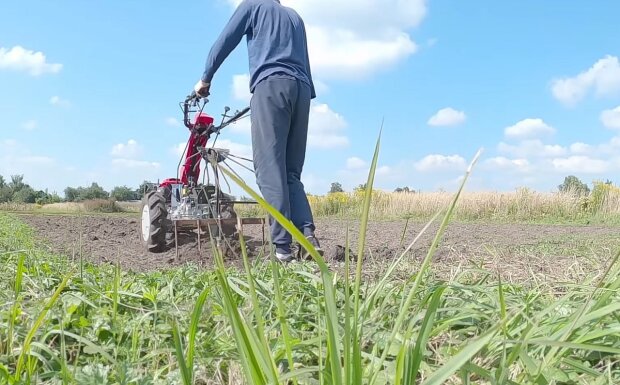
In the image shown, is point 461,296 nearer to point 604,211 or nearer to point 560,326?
point 560,326

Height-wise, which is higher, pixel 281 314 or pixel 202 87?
pixel 202 87

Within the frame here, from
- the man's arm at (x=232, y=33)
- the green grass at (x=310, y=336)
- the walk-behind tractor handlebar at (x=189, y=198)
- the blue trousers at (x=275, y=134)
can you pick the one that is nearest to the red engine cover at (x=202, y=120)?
the walk-behind tractor handlebar at (x=189, y=198)

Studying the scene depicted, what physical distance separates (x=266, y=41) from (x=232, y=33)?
0.98 ft

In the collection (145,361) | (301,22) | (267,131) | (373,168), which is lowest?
(145,361)

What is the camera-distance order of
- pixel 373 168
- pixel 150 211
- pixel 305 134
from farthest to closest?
pixel 150 211, pixel 305 134, pixel 373 168

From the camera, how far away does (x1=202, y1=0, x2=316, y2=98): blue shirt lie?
3.98m

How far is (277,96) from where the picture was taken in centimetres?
391

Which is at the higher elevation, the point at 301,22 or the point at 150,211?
the point at 301,22

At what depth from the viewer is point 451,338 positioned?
1.29m

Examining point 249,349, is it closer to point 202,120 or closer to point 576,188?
point 202,120

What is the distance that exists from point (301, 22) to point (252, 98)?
796 millimetres

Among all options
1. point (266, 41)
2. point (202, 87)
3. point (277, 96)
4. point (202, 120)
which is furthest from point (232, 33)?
point (202, 120)

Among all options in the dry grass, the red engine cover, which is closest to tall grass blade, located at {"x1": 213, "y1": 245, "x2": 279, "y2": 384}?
the red engine cover

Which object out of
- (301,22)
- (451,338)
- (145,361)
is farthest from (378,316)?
(301,22)
